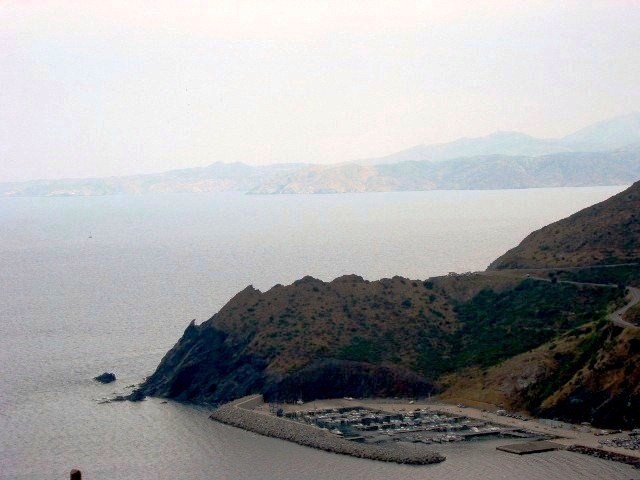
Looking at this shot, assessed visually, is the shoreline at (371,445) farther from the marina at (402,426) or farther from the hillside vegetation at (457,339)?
the hillside vegetation at (457,339)

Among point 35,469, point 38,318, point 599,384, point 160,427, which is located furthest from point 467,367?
point 38,318

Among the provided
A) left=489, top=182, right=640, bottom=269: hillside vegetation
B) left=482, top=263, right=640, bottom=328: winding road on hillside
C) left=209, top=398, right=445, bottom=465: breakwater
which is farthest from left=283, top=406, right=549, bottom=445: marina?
left=489, top=182, right=640, bottom=269: hillside vegetation

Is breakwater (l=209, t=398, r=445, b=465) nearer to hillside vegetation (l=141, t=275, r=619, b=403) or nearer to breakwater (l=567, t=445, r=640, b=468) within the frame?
hillside vegetation (l=141, t=275, r=619, b=403)

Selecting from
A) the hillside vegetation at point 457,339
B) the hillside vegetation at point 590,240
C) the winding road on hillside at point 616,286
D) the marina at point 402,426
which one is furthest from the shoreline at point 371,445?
the hillside vegetation at point 590,240

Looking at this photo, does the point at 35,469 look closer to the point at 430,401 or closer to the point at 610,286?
the point at 430,401

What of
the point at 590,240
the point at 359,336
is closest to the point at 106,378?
the point at 359,336

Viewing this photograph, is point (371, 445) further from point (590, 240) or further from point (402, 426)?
point (590, 240)
